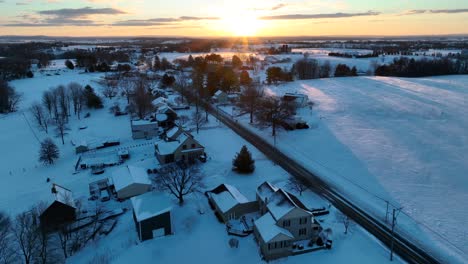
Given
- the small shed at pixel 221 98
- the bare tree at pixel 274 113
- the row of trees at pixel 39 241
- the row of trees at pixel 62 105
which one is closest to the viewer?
the row of trees at pixel 39 241

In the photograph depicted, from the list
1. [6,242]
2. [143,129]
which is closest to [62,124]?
[143,129]

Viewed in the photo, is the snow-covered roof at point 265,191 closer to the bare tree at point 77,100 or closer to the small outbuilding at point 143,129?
the small outbuilding at point 143,129

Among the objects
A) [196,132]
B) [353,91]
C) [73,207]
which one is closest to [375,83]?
[353,91]

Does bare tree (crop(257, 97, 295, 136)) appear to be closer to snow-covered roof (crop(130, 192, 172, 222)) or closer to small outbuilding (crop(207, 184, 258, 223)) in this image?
small outbuilding (crop(207, 184, 258, 223))

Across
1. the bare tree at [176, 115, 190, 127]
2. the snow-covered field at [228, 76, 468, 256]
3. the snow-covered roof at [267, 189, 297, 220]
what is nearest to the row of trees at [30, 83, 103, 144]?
the bare tree at [176, 115, 190, 127]

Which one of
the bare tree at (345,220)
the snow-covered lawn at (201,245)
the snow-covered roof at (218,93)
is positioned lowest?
the snow-covered lawn at (201,245)

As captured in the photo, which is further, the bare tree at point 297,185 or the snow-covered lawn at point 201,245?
the bare tree at point 297,185

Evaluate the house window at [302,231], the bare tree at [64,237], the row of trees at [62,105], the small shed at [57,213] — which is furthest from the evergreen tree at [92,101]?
the house window at [302,231]
